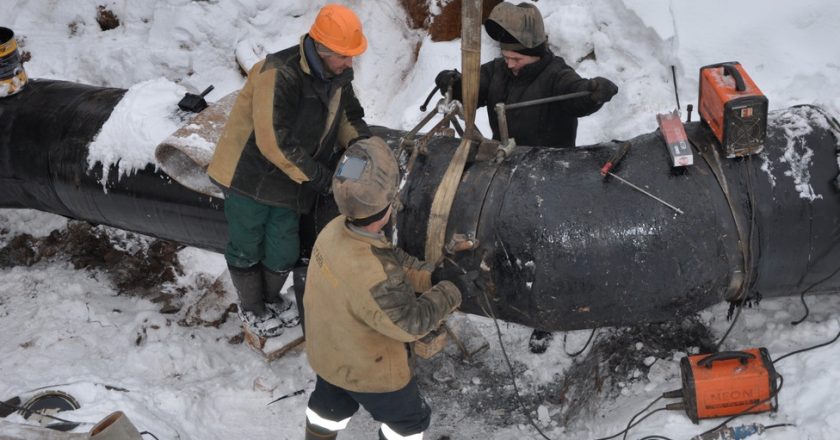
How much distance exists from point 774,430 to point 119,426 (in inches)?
100

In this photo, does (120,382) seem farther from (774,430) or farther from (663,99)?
(663,99)

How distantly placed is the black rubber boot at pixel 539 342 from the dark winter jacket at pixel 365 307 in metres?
1.17

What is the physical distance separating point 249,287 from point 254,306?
0.55 feet

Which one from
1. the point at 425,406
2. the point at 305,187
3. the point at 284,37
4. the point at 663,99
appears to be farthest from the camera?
the point at 284,37

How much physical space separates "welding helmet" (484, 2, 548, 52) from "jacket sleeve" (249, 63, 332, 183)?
1.04m

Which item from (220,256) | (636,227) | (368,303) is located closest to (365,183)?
(368,303)

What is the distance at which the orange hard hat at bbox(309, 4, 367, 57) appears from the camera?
3152 millimetres

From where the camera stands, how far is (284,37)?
5918 millimetres

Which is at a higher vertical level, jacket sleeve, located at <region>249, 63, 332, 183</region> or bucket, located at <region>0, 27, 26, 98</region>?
jacket sleeve, located at <region>249, 63, 332, 183</region>

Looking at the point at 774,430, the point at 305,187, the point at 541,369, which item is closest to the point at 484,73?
the point at 305,187

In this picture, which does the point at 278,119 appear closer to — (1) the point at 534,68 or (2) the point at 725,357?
(1) the point at 534,68

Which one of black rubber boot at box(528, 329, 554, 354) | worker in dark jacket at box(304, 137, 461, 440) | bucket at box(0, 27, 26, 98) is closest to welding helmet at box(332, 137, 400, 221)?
worker in dark jacket at box(304, 137, 461, 440)

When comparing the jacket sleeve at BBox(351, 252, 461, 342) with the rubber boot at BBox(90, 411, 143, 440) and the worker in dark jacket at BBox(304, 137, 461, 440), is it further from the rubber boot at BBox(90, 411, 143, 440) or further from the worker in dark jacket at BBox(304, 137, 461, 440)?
the rubber boot at BBox(90, 411, 143, 440)

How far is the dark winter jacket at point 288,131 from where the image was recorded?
326 cm
